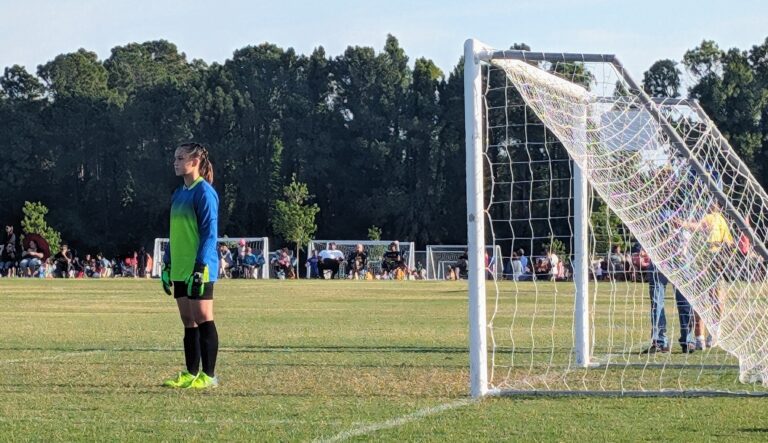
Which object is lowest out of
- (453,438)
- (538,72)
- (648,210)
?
(453,438)

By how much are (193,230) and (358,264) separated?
48696 millimetres

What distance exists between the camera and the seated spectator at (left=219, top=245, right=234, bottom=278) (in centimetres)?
5608

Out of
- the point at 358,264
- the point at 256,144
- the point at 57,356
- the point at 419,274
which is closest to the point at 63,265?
the point at 358,264

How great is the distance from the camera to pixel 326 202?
90312 mm

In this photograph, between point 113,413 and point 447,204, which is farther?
point 447,204

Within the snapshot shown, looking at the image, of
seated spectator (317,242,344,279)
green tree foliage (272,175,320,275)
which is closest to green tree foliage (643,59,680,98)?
seated spectator (317,242,344,279)

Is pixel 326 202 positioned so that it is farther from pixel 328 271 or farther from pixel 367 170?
pixel 328 271

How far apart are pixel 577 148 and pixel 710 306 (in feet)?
5.55

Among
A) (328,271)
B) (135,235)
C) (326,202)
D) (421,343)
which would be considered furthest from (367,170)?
(421,343)

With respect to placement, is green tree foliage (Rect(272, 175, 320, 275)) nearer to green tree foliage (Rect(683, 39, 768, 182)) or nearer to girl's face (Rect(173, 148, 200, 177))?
green tree foliage (Rect(683, 39, 768, 182))

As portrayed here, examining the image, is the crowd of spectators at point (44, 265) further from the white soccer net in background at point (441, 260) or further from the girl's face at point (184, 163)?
the girl's face at point (184, 163)

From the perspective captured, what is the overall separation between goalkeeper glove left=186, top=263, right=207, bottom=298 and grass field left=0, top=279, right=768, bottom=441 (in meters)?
0.79

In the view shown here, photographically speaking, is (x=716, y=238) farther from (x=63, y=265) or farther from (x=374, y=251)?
(x=63, y=265)

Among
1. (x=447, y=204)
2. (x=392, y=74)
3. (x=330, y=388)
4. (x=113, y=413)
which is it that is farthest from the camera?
(x=392, y=74)
